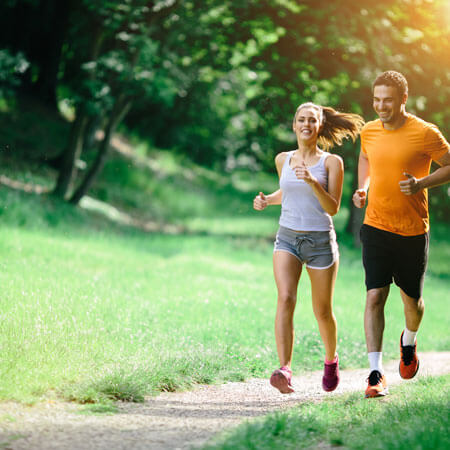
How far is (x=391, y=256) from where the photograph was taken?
5.46 meters

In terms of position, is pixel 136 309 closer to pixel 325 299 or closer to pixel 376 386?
pixel 325 299

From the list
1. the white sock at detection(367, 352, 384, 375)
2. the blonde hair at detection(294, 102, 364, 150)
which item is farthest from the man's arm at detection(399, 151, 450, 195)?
the white sock at detection(367, 352, 384, 375)

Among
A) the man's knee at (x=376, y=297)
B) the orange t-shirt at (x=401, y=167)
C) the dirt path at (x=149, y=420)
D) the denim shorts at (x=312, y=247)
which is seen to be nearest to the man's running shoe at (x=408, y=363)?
the dirt path at (x=149, y=420)

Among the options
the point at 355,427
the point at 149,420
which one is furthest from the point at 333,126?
the point at 149,420

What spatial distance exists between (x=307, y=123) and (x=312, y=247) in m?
1.01

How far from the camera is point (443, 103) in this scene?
16094mm

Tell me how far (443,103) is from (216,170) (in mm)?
25783

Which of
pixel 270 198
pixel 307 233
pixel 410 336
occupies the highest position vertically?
pixel 270 198

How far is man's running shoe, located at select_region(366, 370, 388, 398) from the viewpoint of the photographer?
5000 mm

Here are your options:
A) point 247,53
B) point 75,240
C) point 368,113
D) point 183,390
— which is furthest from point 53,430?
point 247,53

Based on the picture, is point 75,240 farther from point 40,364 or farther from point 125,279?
point 40,364

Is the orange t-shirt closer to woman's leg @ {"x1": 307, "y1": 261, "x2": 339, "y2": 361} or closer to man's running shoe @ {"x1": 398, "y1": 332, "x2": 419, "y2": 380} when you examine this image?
woman's leg @ {"x1": 307, "y1": 261, "x2": 339, "y2": 361}

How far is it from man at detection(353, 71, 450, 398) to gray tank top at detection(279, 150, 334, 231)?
36 centimetres

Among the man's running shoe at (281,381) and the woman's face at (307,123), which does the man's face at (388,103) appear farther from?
the man's running shoe at (281,381)
